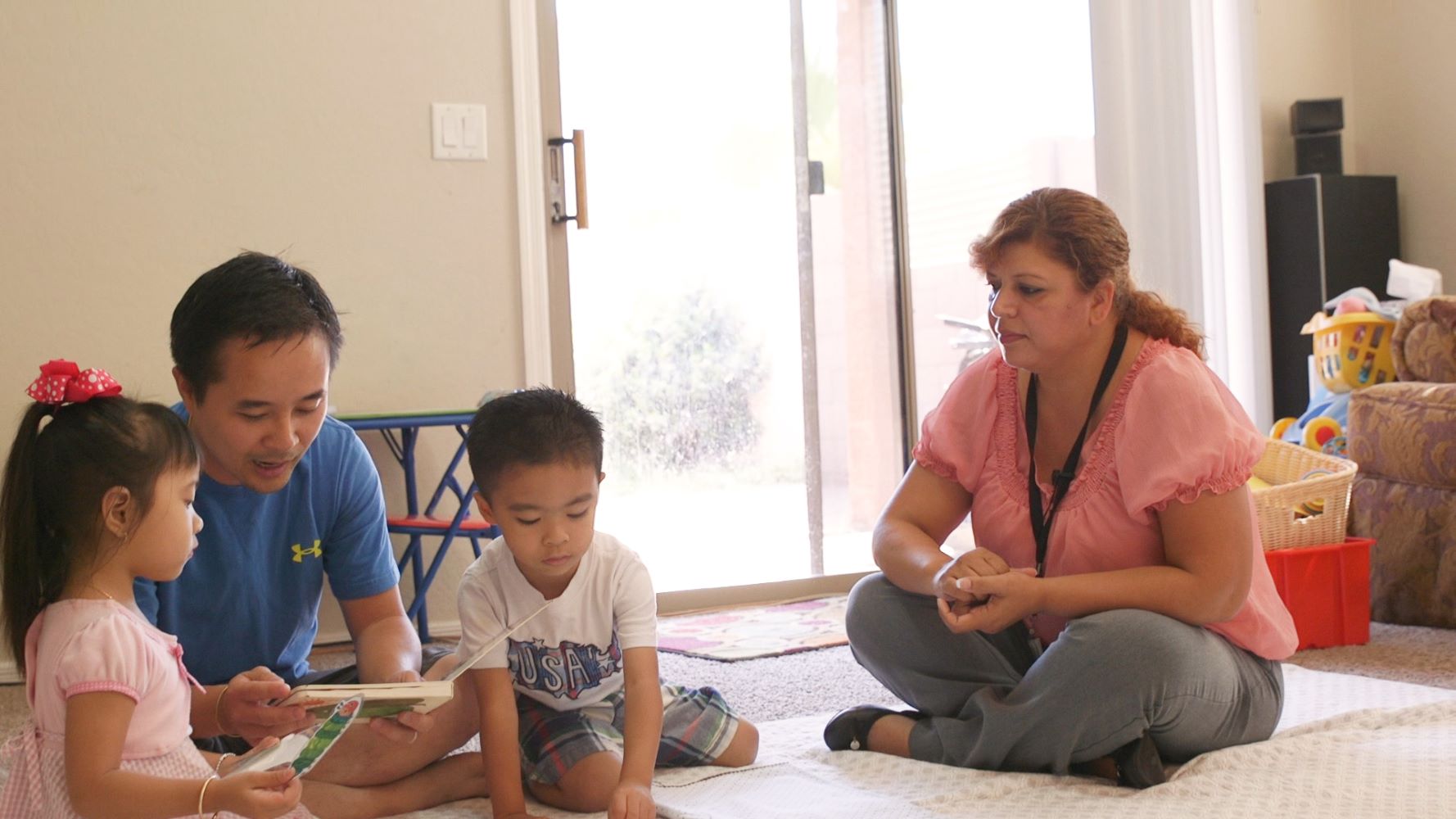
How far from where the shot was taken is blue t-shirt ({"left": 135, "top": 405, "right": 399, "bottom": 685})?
1.52 m

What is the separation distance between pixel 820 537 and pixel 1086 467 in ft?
7.32

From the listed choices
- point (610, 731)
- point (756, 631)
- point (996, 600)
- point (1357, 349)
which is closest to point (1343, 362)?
point (1357, 349)

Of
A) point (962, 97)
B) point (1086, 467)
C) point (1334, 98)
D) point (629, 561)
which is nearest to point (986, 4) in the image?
point (962, 97)

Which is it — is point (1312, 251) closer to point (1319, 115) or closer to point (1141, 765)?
point (1319, 115)

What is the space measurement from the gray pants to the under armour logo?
2.34 feet

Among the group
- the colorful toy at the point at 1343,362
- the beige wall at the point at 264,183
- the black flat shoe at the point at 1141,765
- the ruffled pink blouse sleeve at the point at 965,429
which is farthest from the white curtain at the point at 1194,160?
the black flat shoe at the point at 1141,765

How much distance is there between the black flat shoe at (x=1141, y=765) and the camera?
1.58m

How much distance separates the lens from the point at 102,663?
117cm

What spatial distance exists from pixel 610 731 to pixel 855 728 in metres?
0.39

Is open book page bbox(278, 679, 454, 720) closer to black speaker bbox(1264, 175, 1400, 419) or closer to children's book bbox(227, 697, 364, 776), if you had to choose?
children's book bbox(227, 697, 364, 776)

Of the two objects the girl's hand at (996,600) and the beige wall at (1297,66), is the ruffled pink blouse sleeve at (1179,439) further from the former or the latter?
the beige wall at (1297,66)

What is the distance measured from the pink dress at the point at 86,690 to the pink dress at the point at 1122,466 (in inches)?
40.3

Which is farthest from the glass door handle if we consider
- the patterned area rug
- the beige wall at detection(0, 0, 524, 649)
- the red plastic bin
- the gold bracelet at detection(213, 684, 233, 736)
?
the gold bracelet at detection(213, 684, 233, 736)

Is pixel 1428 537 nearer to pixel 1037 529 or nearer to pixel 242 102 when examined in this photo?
pixel 1037 529
